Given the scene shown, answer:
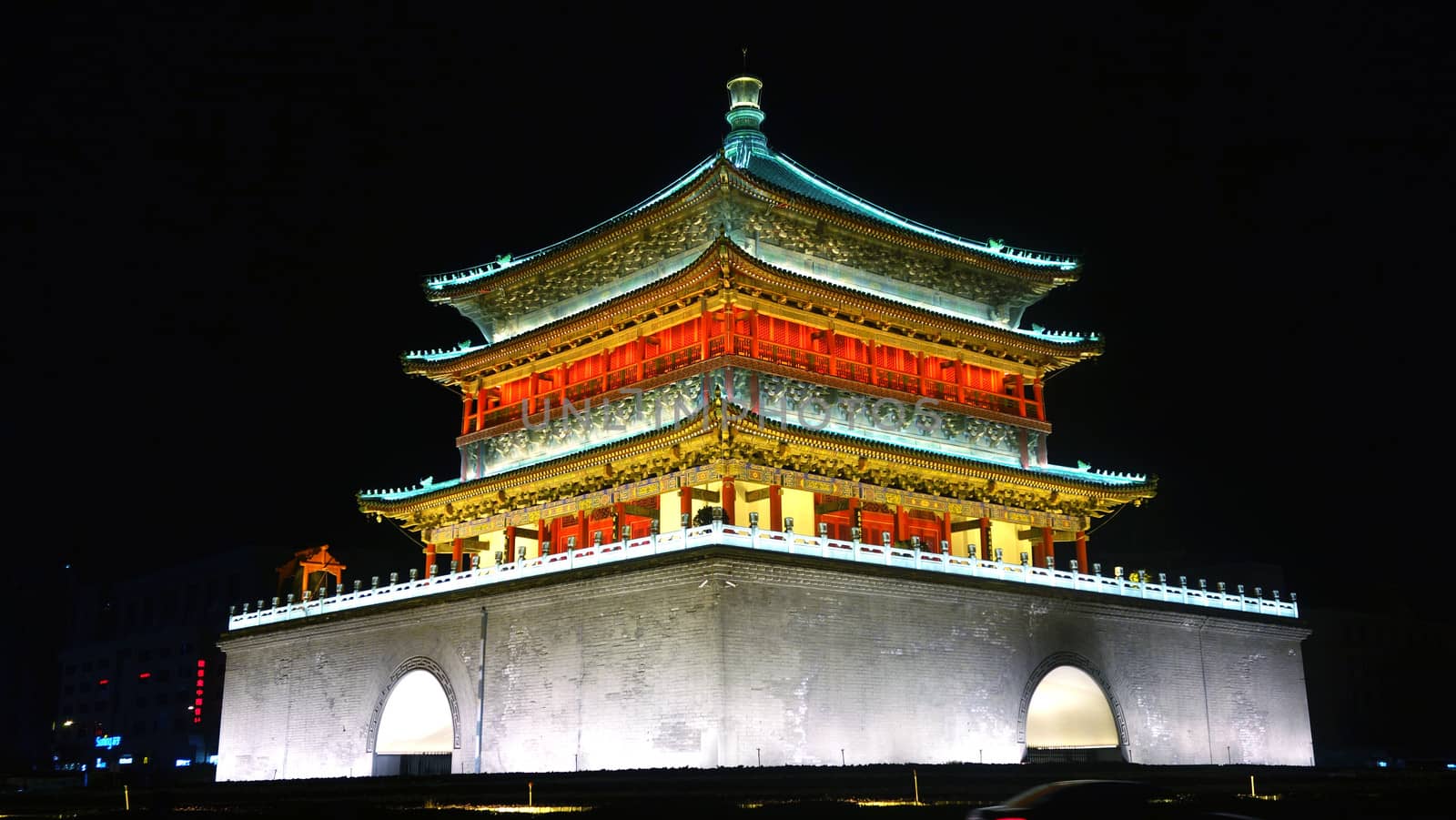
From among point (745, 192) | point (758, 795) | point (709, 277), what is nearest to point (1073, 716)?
point (758, 795)

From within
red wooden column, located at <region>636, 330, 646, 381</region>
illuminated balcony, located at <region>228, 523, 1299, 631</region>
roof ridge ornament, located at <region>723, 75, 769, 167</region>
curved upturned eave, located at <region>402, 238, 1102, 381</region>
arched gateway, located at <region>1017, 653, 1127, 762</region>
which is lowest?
arched gateway, located at <region>1017, 653, 1127, 762</region>

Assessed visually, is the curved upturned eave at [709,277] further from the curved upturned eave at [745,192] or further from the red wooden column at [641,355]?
the curved upturned eave at [745,192]

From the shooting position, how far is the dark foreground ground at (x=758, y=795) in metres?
19.4

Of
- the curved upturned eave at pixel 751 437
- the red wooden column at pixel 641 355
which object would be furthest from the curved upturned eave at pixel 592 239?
the curved upturned eave at pixel 751 437

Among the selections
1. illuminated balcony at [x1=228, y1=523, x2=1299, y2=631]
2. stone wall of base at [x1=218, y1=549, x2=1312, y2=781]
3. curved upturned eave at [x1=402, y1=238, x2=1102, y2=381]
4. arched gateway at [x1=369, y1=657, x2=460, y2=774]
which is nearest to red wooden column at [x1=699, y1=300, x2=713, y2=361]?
curved upturned eave at [x1=402, y1=238, x2=1102, y2=381]

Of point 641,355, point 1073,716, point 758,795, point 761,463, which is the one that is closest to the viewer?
point 758,795

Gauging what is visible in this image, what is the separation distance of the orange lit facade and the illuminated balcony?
1.13 m

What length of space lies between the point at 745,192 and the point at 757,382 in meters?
4.77

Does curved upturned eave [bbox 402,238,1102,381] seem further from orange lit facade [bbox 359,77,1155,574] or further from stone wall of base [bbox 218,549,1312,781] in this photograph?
stone wall of base [bbox 218,549,1312,781]

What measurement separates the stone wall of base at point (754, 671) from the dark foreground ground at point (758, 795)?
6.09ft

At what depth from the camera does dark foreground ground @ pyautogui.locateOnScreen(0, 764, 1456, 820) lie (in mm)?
19438

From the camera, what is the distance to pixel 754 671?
24.2 meters

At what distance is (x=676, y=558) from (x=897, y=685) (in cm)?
553

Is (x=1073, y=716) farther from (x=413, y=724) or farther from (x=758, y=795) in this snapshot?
(x=413, y=724)
